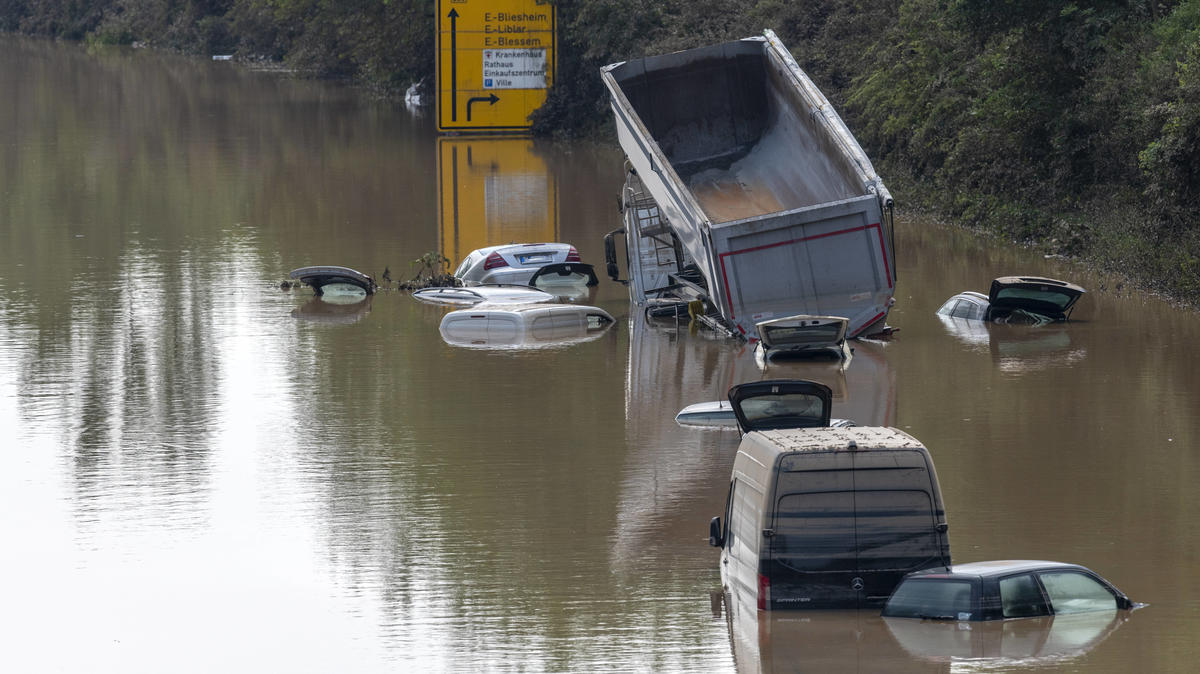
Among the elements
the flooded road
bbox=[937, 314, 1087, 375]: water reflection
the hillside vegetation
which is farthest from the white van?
the hillside vegetation

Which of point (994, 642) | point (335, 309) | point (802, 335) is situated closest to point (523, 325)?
point (335, 309)

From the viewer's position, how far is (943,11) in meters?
35.9

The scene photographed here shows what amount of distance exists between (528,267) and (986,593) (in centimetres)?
1979

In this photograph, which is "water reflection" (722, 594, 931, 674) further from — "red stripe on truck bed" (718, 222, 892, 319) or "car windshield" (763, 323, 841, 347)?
"red stripe on truck bed" (718, 222, 892, 319)

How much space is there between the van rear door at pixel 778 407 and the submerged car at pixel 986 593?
4.00 metres

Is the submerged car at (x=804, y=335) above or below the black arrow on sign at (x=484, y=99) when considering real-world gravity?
below

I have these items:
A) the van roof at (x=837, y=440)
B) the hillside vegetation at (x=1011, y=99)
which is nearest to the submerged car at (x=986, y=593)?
the van roof at (x=837, y=440)

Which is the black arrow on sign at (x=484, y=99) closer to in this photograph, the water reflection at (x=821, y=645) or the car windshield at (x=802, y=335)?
the car windshield at (x=802, y=335)

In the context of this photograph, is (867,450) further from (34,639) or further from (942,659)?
(34,639)

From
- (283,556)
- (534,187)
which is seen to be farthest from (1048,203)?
(283,556)

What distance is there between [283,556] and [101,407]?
7.82 meters

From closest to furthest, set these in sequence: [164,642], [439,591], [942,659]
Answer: [942,659], [164,642], [439,591]

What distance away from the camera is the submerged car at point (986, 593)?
12500mm

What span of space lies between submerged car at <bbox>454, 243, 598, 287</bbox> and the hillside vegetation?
32.3ft
